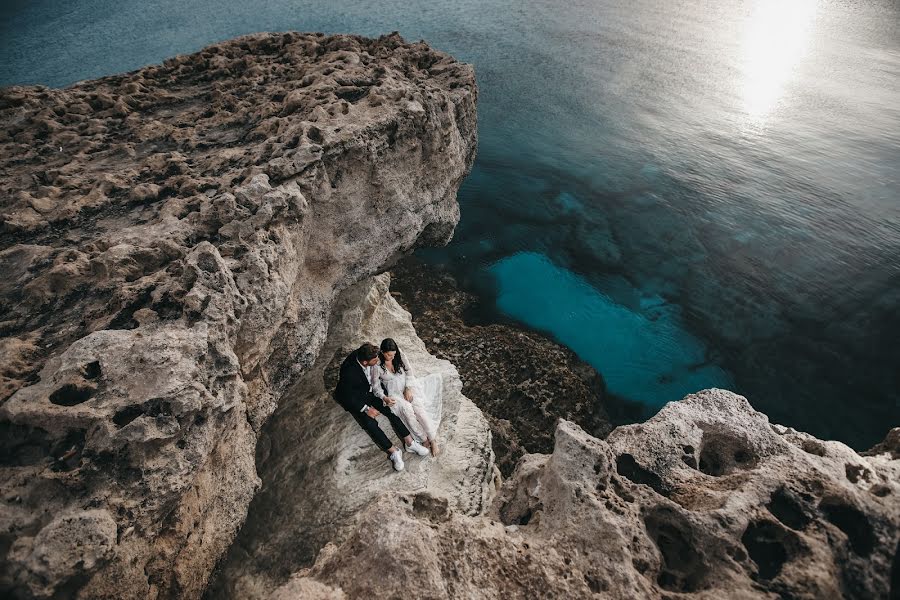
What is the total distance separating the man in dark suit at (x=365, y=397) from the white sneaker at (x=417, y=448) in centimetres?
17

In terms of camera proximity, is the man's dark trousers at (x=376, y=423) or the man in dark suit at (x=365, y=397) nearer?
the man in dark suit at (x=365, y=397)

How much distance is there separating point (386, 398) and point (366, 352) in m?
0.70

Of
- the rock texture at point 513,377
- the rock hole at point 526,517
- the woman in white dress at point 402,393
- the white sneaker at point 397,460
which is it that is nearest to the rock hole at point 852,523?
the rock hole at point 526,517

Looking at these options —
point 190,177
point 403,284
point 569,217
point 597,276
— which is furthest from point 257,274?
point 569,217

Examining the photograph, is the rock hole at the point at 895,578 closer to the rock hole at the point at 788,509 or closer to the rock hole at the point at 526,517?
the rock hole at the point at 788,509

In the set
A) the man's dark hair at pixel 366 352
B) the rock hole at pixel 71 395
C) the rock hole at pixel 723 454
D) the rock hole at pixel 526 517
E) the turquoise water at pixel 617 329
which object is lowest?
the turquoise water at pixel 617 329

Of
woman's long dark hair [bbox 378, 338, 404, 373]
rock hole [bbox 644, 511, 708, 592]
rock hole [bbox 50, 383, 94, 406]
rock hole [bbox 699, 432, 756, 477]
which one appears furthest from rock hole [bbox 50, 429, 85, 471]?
rock hole [bbox 699, 432, 756, 477]

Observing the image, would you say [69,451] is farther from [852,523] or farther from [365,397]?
[852,523]

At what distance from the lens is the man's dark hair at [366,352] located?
5070 millimetres

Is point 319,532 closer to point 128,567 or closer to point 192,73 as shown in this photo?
point 128,567

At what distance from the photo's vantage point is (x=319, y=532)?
5031 mm

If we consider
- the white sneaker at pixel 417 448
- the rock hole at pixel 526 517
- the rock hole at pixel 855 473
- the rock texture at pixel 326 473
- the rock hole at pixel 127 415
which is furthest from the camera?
the white sneaker at pixel 417 448

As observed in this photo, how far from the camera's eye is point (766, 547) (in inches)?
133

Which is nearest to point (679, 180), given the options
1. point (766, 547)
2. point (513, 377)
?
point (513, 377)
